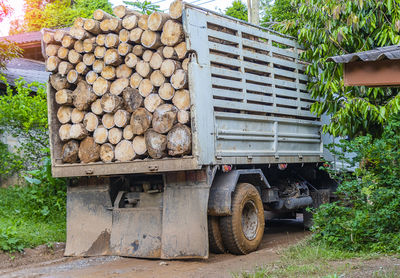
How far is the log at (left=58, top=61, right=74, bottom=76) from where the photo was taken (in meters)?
8.50

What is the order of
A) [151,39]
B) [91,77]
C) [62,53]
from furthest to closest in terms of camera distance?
[62,53] < [91,77] < [151,39]

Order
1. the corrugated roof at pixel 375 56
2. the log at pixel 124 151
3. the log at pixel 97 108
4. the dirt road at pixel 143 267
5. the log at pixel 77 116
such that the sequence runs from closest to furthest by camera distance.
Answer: the corrugated roof at pixel 375 56 → the dirt road at pixel 143 267 → the log at pixel 124 151 → the log at pixel 97 108 → the log at pixel 77 116

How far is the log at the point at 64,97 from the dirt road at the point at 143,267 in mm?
2372

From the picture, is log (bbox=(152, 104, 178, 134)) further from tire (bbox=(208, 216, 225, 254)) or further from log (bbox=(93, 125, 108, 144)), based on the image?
tire (bbox=(208, 216, 225, 254))

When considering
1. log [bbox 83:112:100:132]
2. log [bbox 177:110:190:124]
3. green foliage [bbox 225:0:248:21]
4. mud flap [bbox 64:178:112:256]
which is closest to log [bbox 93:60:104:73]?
log [bbox 83:112:100:132]

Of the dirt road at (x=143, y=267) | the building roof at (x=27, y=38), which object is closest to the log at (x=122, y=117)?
the dirt road at (x=143, y=267)

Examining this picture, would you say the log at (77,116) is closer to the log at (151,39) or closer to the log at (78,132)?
the log at (78,132)

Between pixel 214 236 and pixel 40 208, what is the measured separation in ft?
12.7

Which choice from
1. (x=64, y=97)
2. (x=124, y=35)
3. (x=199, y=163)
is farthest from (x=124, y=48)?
(x=199, y=163)

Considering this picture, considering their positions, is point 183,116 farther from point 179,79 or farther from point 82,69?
point 82,69

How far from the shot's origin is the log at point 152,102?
7.70 meters

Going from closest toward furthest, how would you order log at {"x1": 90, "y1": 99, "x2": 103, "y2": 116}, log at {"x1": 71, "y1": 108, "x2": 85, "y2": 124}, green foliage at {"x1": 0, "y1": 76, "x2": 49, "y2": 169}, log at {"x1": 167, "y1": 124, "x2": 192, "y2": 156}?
log at {"x1": 167, "y1": 124, "x2": 192, "y2": 156} → log at {"x1": 90, "y1": 99, "x2": 103, "y2": 116} → log at {"x1": 71, "y1": 108, "x2": 85, "y2": 124} → green foliage at {"x1": 0, "y1": 76, "x2": 49, "y2": 169}

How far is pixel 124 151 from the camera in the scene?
792 centimetres

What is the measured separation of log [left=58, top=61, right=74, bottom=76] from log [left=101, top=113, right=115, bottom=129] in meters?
1.00
